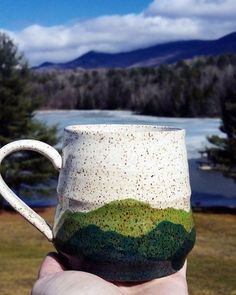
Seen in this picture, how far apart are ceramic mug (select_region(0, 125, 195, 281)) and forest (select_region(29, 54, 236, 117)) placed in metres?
38.5

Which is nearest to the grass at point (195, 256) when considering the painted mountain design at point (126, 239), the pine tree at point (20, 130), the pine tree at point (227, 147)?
the pine tree at point (20, 130)

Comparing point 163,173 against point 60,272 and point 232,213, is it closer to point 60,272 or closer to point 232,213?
point 60,272

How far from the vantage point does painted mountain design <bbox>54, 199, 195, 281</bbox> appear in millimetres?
1311

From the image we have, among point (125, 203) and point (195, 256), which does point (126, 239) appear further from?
point (195, 256)

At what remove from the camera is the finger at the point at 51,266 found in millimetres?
1391

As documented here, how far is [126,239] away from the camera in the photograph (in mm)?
1311

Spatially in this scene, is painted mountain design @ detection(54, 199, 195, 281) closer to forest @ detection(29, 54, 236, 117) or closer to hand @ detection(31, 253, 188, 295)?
hand @ detection(31, 253, 188, 295)

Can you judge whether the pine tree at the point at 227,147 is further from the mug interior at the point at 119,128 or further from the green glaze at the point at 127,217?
the green glaze at the point at 127,217

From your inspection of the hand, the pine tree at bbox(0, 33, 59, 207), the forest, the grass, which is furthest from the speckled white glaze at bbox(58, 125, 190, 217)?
the forest

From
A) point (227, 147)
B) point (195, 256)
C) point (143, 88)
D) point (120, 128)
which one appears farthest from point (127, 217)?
point (143, 88)

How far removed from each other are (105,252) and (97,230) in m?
0.06

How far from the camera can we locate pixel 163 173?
4.37ft

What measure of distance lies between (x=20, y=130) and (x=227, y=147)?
623 cm

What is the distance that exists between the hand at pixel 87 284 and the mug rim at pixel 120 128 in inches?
13.4
